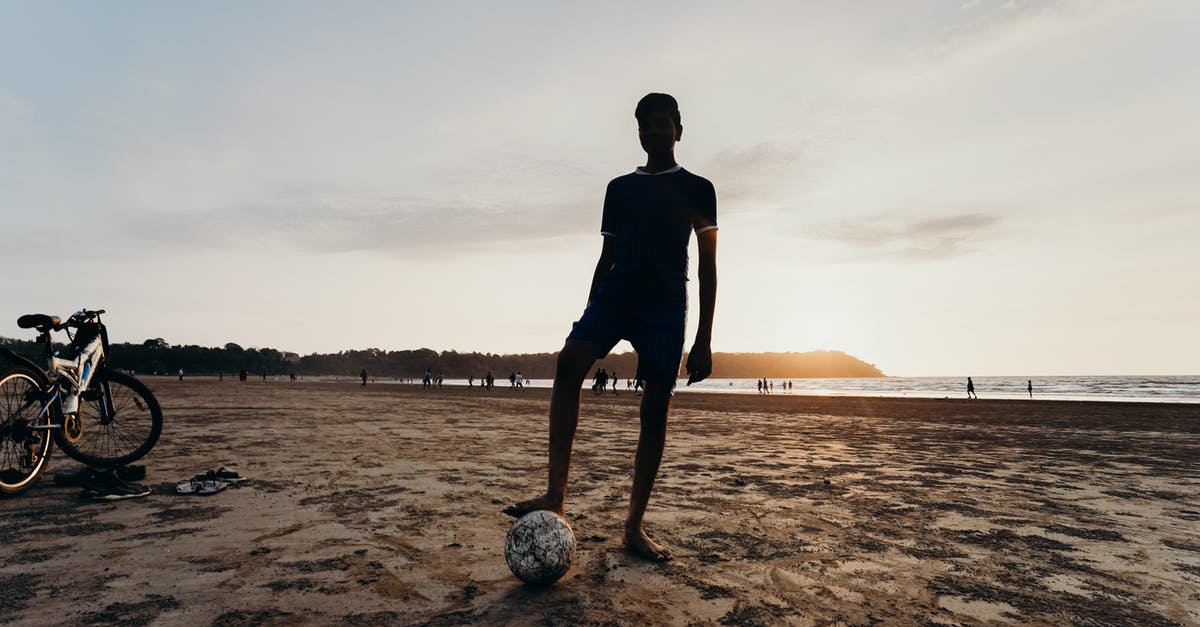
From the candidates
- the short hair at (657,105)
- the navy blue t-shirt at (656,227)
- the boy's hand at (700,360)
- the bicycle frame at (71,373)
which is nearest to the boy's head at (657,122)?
the short hair at (657,105)

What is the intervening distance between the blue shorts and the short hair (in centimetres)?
109

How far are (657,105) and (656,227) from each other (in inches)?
28.5

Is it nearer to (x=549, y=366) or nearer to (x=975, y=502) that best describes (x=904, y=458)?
(x=975, y=502)

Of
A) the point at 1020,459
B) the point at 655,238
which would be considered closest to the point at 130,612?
the point at 655,238

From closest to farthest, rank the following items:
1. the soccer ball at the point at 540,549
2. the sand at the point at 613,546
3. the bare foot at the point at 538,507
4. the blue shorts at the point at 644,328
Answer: the sand at the point at 613,546
the soccer ball at the point at 540,549
the bare foot at the point at 538,507
the blue shorts at the point at 644,328

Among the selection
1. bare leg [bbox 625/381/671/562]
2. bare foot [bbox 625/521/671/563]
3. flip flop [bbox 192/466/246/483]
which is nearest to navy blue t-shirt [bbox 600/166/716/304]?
bare leg [bbox 625/381/671/562]

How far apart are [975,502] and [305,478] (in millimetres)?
5576

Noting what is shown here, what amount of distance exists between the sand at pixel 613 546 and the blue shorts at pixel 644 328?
3.23ft

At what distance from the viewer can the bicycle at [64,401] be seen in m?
4.45

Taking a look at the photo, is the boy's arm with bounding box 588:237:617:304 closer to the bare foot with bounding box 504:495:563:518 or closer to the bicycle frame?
the bare foot with bounding box 504:495:563:518

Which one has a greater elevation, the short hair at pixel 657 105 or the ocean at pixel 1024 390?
the short hair at pixel 657 105

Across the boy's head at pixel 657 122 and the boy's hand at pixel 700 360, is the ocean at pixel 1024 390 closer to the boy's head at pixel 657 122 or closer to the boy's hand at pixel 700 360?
the boy's hand at pixel 700 360

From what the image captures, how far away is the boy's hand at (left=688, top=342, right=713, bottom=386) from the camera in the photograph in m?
3.21

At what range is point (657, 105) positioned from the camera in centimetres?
323
